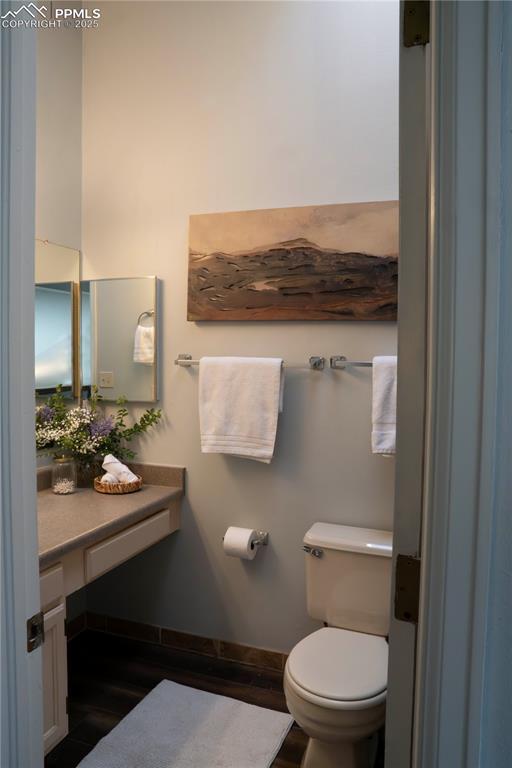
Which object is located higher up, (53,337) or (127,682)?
(53,337)

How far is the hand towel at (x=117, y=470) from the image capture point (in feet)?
7.45

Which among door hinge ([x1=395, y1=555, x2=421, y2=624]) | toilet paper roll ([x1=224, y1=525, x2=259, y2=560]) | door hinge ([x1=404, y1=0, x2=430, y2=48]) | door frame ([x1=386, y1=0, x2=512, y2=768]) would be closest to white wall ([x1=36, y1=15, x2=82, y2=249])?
toilet paper roll ([x1=224, y1=525, x2=259, y2=560])

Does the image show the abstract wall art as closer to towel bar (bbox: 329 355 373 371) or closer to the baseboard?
towel bar (bbox: 329 355 373 371)

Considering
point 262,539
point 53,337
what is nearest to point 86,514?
point 262,539

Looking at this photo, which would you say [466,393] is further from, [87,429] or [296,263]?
[87,429]

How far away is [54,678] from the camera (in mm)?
1653

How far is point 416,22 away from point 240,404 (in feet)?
5.06

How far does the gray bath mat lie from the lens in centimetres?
173

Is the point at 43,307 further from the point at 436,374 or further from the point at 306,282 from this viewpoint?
the point at 436,374

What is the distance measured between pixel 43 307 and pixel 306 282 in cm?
119

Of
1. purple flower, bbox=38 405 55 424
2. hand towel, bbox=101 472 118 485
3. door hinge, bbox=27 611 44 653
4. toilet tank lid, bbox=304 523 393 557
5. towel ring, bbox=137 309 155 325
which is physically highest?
towel ring, bbox=137 309 155 325

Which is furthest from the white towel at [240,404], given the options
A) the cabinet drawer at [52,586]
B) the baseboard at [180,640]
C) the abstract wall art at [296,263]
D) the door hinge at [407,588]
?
the door hinge at [407,588]

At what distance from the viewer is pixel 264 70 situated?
85.0 inches

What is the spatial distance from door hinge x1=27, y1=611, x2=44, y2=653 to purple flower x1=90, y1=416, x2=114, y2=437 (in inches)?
61.2
